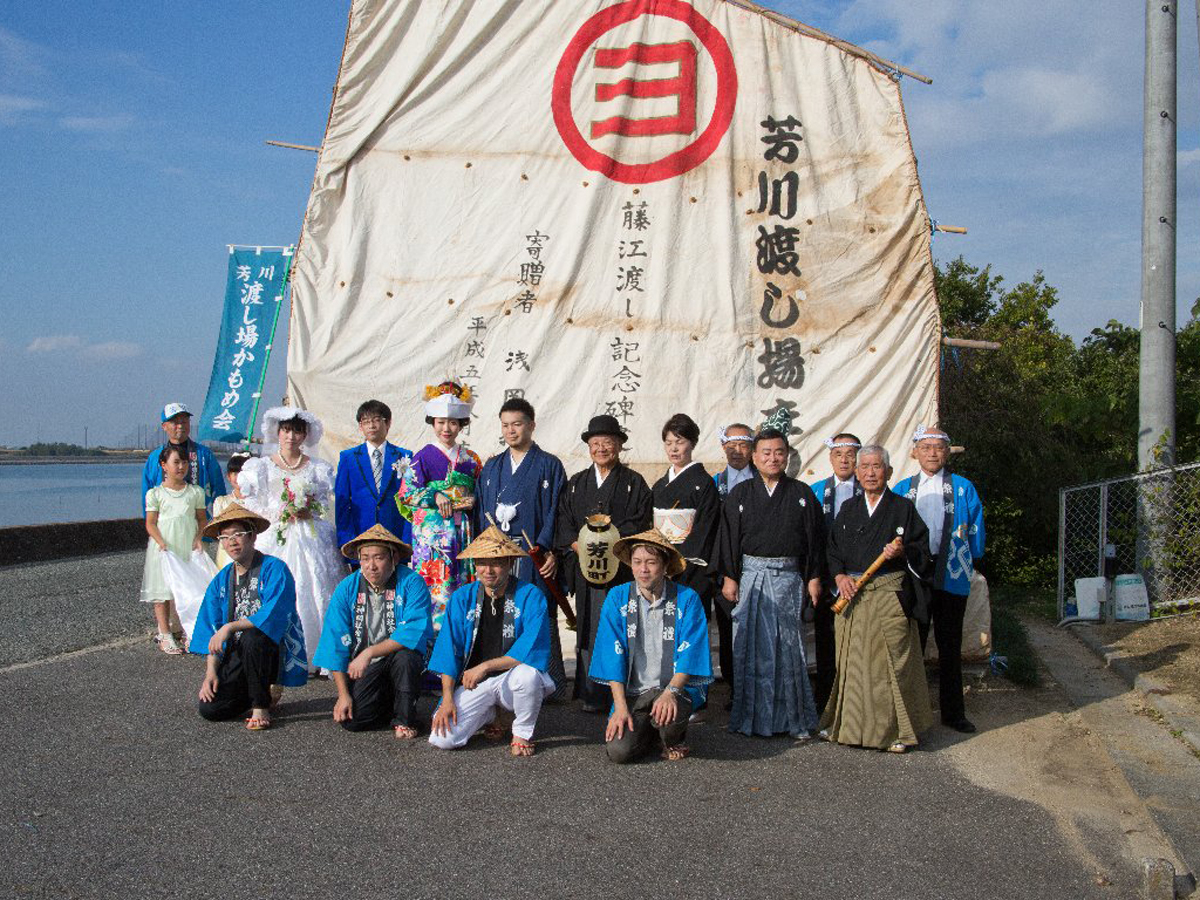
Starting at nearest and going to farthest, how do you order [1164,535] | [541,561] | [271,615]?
[271,615]
[541,561]
[1164,535]

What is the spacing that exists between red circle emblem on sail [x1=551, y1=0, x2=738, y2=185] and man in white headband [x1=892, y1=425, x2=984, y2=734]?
295cm

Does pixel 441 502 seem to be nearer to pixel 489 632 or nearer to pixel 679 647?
pixel 489 632

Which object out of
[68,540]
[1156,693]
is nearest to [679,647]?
[1156,693]

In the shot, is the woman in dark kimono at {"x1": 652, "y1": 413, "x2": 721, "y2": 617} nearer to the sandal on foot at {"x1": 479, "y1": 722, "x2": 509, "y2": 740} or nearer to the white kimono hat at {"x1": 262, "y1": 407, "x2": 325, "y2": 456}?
the sandal on foot at {"x1": 479, "y1": 722, "x2": 509, "y2": 740}

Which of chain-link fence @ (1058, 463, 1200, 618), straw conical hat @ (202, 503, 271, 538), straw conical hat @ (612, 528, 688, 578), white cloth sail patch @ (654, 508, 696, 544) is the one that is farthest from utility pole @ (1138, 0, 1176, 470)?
straw conical hat @ (202, 503, 271, 538)

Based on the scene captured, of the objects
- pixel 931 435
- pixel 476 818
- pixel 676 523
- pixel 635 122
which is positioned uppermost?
pixel 635 122

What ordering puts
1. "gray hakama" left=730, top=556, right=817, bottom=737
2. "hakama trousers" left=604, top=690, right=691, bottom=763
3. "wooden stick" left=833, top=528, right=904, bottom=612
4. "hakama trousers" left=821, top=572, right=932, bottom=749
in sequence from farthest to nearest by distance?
"gray hakama" left=730, top=556, right=817, bottom=737 < "wooden stick" left=833, top=528, right=904, bottom=612 < "hakama trousers" left=821, top=572, right=932, bottom=749 < "hakama trousers" left=604, top=690, right=691, bottom=763

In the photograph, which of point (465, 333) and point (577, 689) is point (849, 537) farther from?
point (465, 333)

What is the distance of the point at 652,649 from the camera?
4703 mm

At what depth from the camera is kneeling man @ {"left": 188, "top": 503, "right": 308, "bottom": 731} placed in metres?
4.91

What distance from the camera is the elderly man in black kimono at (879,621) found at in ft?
15.7

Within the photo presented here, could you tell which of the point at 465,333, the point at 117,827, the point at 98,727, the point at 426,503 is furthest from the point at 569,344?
the point at 117,827

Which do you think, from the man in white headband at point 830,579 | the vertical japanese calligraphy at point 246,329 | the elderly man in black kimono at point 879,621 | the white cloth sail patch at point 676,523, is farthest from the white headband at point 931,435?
the vertical japanese calligraphy at point 246,329

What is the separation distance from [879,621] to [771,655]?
0.55 m
